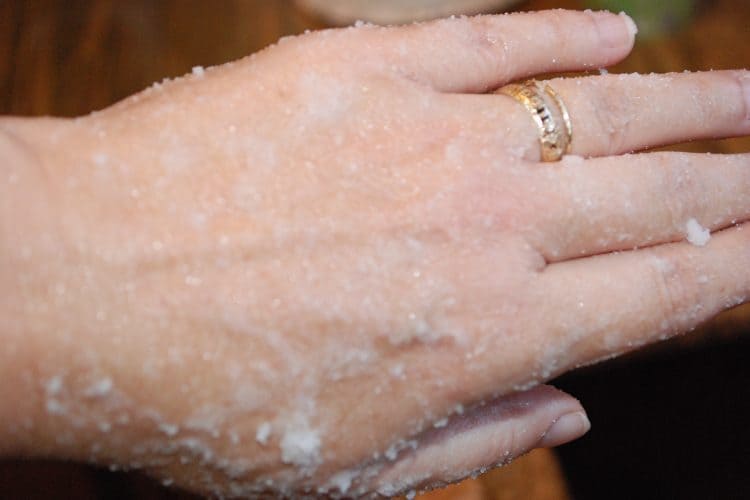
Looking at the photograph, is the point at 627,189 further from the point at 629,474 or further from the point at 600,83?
the point at 629,474

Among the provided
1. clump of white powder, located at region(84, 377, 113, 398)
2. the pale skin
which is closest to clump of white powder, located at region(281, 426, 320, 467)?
the pale skin

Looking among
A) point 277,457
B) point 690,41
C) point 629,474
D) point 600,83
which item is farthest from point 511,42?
point 629,474

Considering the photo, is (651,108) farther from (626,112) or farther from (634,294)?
(634,294)

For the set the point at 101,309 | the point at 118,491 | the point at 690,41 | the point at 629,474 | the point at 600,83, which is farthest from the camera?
the point at 629,474

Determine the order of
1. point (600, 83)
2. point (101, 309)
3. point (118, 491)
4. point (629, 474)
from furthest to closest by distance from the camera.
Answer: point (629, 474), point (118, 491), point (600, 83), point (101, 309)

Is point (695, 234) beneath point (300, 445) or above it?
above

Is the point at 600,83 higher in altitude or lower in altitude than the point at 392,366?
higher

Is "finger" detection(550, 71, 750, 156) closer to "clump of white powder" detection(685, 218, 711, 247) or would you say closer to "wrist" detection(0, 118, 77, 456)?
"clump of white powder" detection(685, 218, 711, 247)

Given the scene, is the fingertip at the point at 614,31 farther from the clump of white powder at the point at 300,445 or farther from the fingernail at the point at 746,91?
the clump of white powder at the point at 300,445

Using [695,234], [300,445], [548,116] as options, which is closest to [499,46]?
[548,116]
